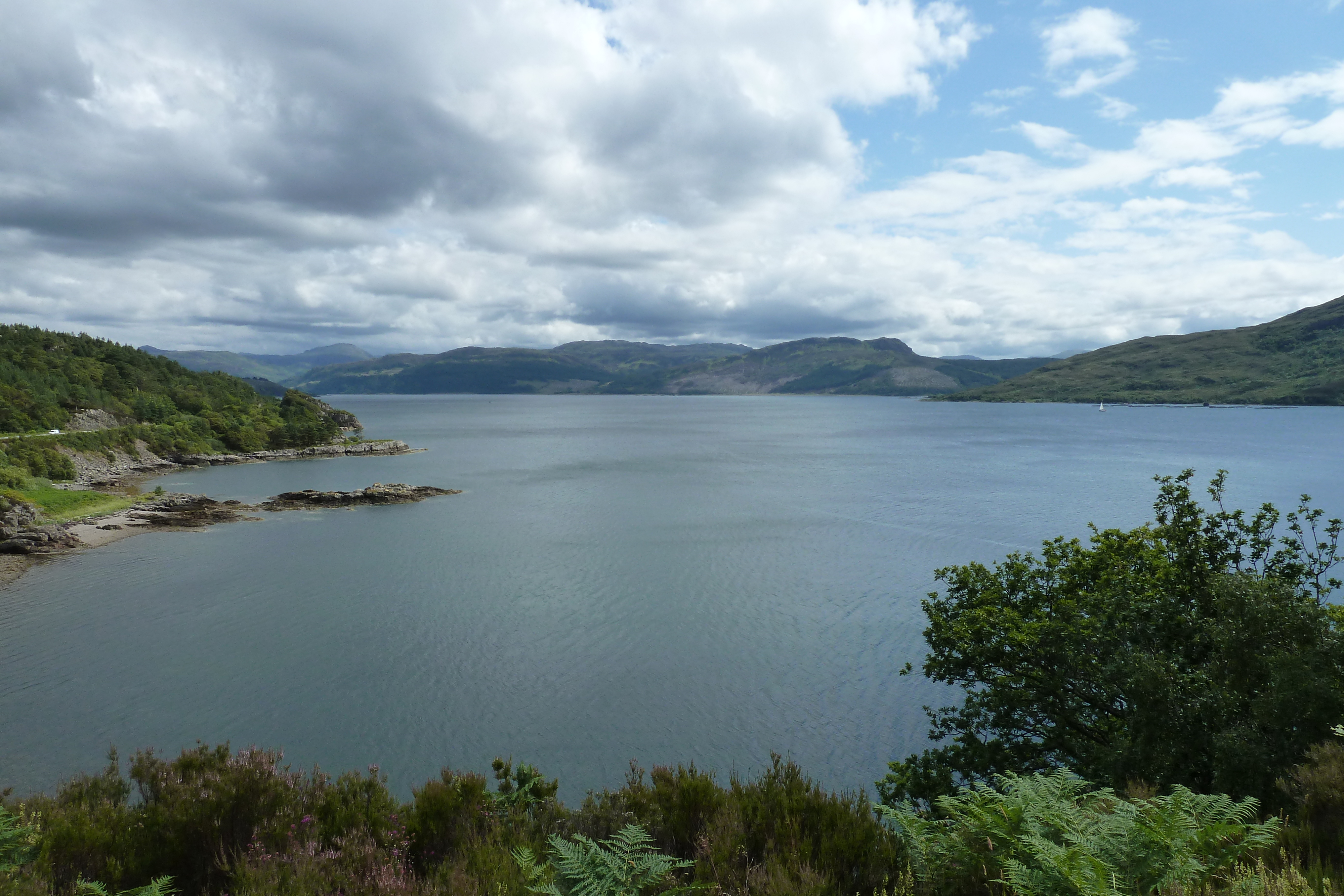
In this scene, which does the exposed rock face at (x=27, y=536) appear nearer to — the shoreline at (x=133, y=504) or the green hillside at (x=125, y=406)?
the shoreline at (x=133, y=504)

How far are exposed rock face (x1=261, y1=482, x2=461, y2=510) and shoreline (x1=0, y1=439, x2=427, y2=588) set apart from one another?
1.25ft

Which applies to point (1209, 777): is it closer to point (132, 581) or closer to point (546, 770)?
point (546, 770)

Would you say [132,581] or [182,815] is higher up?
[182,815]

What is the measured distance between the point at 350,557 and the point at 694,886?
46.8 meters

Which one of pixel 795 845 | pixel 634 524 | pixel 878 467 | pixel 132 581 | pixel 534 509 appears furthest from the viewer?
pixel 878 467

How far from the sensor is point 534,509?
65875mm

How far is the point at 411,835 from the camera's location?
376 inches

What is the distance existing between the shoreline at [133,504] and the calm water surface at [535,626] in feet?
7.14

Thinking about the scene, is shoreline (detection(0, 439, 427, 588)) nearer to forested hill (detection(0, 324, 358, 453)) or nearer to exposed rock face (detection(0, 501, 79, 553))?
exposed rock face (detection(0, 501, 79, 553))

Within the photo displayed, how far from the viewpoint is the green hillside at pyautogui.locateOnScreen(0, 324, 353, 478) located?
90.6 metres

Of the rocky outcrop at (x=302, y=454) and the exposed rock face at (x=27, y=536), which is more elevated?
the rocky outcrop at (x=302, y=454)

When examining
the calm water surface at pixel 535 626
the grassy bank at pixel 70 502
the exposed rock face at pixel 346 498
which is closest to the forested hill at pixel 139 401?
the grassy bank at pixel 70 502

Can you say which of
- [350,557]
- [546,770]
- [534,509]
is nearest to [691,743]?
[546,770]

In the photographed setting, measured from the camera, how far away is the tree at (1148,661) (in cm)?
1082
